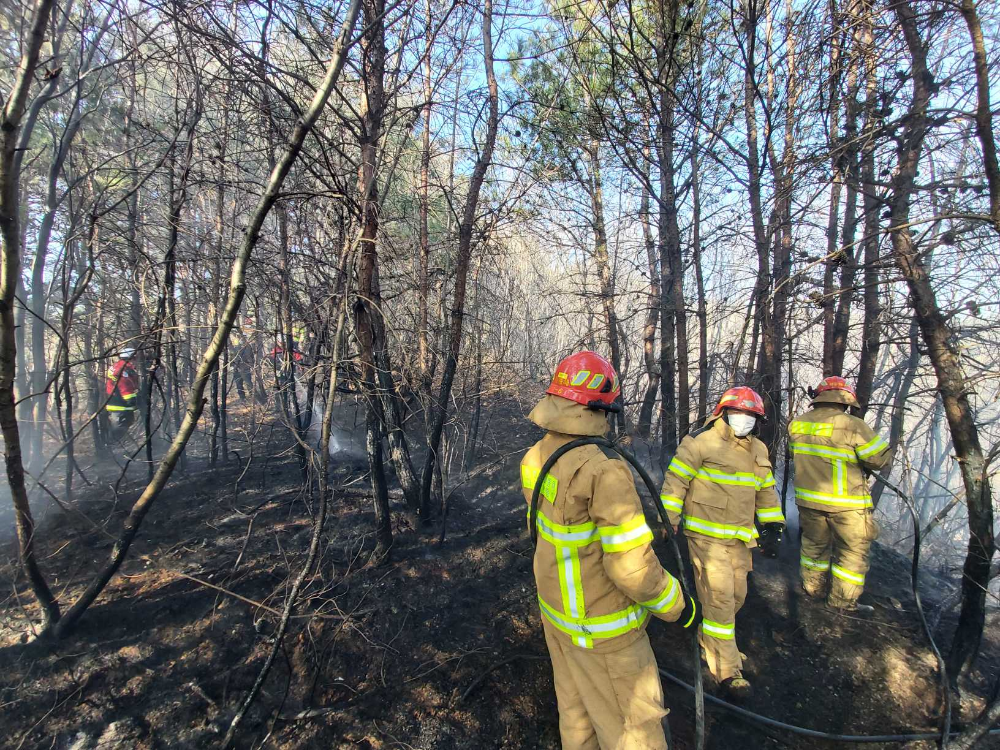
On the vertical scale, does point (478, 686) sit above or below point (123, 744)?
below

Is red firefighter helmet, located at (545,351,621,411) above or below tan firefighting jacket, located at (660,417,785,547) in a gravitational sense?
above

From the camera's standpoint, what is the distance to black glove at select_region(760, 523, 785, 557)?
361 centimetres

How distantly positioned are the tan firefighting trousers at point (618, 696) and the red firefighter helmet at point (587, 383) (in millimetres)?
1246

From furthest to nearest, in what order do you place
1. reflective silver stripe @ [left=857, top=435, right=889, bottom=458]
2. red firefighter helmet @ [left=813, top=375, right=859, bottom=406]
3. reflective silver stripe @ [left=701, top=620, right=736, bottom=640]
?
red firefighter helmet @ [left=813, top=375, right=859, bottom=406], reflective silver stripe @ [left=857, top=435, right=889, bottom=458], reflective silver stripe @ [left=701, top=620, right=736, bottom=640]

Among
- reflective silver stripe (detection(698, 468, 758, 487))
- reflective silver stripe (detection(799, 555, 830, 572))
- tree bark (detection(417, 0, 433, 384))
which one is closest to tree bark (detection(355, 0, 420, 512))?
tree bark (detection(417, 0, 433, 384))

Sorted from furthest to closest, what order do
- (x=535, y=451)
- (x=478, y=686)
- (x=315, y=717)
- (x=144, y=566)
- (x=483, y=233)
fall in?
1. (x=483, y=233)
2. (x=144, y=566)
3. (x=478, y=686)
4. (x=315, y=717)
5. (x=535, y=451)

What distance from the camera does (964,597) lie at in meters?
3.20

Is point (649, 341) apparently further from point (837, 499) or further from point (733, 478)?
point (733, 478)

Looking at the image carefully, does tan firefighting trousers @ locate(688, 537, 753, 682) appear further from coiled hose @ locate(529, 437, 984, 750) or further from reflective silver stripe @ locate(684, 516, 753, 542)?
coiled hose @ locate(529, 437, 984, 750)

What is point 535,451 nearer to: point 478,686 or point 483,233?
point 478,686

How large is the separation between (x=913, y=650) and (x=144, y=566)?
21.9 feet

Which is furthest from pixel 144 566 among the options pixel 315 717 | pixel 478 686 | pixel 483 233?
pixel 483 233

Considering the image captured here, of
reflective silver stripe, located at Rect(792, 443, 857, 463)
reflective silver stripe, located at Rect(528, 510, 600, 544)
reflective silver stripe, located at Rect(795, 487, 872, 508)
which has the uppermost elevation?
reflective silver stripe, located at Rect(528, 510, 600, 544)

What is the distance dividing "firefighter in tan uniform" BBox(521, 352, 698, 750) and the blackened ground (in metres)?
0.97
